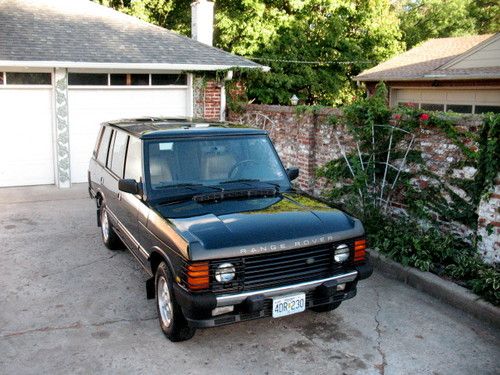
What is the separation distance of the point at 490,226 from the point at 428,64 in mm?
13375

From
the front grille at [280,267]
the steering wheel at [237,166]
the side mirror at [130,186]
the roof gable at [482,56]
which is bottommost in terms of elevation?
the front grille at [280,267]

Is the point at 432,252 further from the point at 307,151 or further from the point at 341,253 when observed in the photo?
the point at 307,151

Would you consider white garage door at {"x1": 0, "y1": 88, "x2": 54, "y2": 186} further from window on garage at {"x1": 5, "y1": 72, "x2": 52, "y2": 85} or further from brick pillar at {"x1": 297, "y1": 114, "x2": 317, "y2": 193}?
brick pillar at {"x1": 297, "y1": 114, "x2": 317, "y2": 193}

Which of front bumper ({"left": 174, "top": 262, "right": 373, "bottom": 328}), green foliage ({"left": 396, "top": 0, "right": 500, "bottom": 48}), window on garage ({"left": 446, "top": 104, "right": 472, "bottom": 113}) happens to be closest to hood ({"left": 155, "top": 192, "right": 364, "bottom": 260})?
front bumper ({"left": 174, "top": 262, "right": 373, "bottom": 328})


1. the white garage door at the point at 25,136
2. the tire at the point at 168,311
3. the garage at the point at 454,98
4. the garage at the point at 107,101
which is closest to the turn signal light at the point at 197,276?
the tire at the point at 168,311

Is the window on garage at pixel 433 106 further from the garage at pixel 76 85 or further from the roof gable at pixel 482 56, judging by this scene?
the garage at pixel 76 85

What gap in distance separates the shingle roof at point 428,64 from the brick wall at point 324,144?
6702 mm

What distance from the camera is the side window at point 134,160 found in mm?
5444

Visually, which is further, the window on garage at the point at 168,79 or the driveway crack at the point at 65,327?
the window on garage at the point at 168,79

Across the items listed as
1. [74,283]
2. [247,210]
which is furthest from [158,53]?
[247,210]

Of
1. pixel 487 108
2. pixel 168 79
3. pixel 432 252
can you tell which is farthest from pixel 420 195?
pixel 487 108

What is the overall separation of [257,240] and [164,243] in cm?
86

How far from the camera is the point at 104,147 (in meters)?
7.34

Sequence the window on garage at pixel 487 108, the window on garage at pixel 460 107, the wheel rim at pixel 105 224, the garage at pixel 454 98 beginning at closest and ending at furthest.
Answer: the wheel rim at pixel 105 224 < the window on garage at pixel 487 108 < the garage at pixel 454 98 < the window on garage at pixel 460 107
